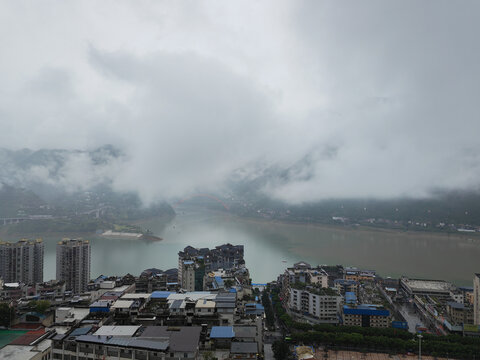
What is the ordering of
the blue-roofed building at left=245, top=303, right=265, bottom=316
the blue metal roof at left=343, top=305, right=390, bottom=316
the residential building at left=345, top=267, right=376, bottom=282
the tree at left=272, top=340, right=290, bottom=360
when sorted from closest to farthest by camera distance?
the tree at left=272, top=340, right=290, bottom=360 < the blue-roofed building at left=245, top=303, right=265, bottom=316 < the blue metal roof at left=343, top=305, right=390, bottom=316 < the residential building at left=345, top=267, right=376, bottom=282

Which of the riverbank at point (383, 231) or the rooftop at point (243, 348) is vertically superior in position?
the rooftop at point (243, 348)

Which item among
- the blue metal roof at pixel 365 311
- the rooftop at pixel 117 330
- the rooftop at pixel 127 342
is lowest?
the blue metal roof at pixel 365 311

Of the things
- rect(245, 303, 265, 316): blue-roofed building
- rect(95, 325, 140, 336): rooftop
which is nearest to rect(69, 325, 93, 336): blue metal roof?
rect(95, 325, 140, 336): rooftop

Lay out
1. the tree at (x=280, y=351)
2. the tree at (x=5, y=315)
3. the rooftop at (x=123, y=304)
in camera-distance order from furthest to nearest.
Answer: the tree at (x=5, y=315)
the tree at (x=280, y=351)
the rooftop at (x=123, y=304)

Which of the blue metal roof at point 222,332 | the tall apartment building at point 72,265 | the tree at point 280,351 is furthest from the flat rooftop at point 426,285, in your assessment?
the tall apartment building at point 72,265

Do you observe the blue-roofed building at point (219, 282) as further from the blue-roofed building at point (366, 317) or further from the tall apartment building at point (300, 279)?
the blue-roofed building at point (366, 317)

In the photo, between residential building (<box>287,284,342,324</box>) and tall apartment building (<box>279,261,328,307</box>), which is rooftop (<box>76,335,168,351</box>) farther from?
tall apartment building (<box>279,261,328,307</box>)

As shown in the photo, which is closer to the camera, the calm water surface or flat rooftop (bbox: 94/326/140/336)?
flat rooftop (bbox: 94/326/140/336)
